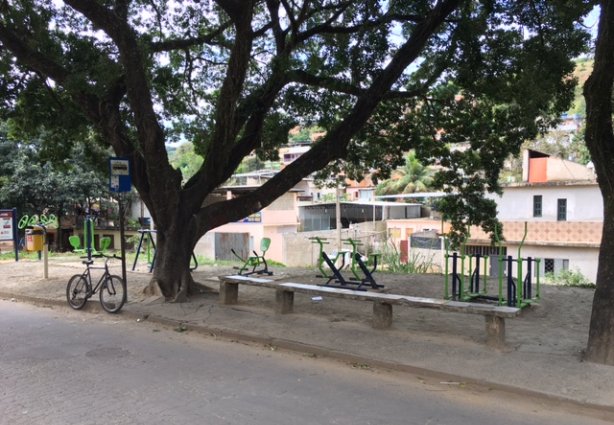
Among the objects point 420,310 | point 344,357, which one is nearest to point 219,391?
point 344,357

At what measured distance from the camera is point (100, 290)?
963 cm

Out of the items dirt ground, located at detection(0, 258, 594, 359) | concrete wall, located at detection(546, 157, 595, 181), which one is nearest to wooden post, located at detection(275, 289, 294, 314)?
dirt ground, located at detection(0, 258, 594, 359)

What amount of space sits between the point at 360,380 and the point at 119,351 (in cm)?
320

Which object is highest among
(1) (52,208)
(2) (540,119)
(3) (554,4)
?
(3) (554,4)

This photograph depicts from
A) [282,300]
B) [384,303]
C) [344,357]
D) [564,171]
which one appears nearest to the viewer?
[344,357]

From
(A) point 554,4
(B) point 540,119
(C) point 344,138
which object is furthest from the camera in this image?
(B) point 540,119

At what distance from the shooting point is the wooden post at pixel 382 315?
7.72 m

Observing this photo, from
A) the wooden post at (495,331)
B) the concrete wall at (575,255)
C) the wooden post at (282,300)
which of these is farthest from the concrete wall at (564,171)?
the wooden post at (495,331)

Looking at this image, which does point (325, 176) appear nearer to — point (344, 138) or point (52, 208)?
point (344, 138)

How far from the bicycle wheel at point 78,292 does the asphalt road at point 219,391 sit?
236 centimetres

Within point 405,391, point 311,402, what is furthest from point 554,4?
point 311,402

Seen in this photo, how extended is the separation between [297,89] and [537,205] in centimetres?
1929

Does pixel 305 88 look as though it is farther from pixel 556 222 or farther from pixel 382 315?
pixel 556 222

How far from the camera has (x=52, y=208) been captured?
28.9 meters
